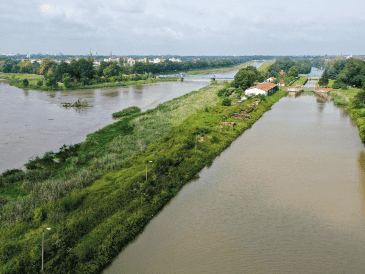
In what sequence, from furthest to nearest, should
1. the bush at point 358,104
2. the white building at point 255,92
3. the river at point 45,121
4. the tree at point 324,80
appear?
the tree at point 324,80 < the white building at point 255,92 < the bush at point 358,104 < the river at point 45,121

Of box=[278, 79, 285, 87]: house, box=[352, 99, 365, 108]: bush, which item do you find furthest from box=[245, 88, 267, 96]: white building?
box=[278, 79, 285, 87]: house

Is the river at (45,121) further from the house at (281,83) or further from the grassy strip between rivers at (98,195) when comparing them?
the house at (281,83)

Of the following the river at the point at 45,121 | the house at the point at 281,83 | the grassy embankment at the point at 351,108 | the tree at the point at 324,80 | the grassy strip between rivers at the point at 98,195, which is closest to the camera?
the grassy strip between rivers at the point at 98,195

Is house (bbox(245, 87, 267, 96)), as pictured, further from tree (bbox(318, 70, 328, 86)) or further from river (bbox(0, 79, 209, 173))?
tree (bbox(318, 70, 328, 86))

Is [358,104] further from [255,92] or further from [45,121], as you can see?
[45,121]

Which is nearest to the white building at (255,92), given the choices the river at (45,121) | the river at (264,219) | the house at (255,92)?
the house at (255,92)

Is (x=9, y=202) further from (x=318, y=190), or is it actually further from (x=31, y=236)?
(x=318, y=190)

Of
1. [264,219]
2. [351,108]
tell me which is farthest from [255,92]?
[264,219]
